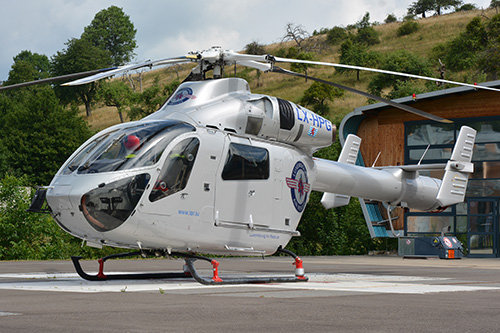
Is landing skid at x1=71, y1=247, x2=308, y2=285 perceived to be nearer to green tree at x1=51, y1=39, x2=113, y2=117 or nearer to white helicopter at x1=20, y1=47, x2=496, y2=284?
white helicopter at x1=20, y1=47, x2=496, y2=284

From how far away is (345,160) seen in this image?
15.6m

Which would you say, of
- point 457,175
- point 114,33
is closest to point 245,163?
point 457,175

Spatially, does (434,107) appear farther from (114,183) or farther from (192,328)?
(192,328)

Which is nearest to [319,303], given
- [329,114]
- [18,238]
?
[18,238]

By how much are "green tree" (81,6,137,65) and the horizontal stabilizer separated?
121615 millimetres

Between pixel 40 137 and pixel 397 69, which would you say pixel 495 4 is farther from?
pixel 40 137

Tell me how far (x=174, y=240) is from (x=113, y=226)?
114 cm

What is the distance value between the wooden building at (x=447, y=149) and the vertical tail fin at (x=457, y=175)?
10453 mm

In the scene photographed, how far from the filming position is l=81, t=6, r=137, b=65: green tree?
445 ft

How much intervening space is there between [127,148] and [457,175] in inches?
372

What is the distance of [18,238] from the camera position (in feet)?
78.9

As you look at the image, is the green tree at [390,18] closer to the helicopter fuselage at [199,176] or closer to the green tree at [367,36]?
the green tree at [367,36]

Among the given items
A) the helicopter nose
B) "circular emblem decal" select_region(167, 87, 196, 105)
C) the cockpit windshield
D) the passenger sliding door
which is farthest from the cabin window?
the helicopter nose

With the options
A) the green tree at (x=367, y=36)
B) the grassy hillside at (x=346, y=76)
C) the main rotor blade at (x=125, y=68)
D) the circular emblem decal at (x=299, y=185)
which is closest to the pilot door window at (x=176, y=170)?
the main rotor blade at (x=125, y=68)
